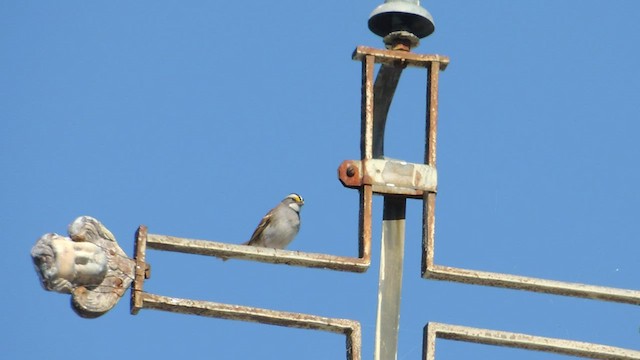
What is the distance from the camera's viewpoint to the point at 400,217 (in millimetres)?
7324

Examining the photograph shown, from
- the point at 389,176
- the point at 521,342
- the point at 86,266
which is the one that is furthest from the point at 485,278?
the point at 86,266

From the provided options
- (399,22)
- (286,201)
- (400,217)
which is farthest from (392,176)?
(286,201)

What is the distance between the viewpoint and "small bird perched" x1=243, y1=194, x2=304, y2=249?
44.8ft

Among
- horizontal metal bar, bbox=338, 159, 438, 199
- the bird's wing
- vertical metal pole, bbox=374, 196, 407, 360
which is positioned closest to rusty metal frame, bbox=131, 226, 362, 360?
vertical metal pole, bbox=374, 196, 407, 360

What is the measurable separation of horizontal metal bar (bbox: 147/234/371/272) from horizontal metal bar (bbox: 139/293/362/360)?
19cm

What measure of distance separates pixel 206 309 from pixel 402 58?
141 centimetres

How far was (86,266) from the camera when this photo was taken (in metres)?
6.70

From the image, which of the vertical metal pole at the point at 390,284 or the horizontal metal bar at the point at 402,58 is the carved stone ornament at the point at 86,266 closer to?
the vertical metal pole at the point at 390,284

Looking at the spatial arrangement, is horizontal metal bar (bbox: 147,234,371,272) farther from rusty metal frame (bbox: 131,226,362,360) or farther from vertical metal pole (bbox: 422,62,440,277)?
vertical metal pole (bbox: 422,62,440,277)

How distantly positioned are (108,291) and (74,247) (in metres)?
0.23

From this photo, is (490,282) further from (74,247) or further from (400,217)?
(74,247)

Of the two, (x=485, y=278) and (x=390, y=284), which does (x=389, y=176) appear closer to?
(x=390, y=284)

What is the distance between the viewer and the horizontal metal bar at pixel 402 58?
7594 millimetres

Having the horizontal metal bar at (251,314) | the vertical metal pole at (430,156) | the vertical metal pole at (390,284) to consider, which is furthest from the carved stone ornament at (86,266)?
the vertical metal pole at (430,156)
